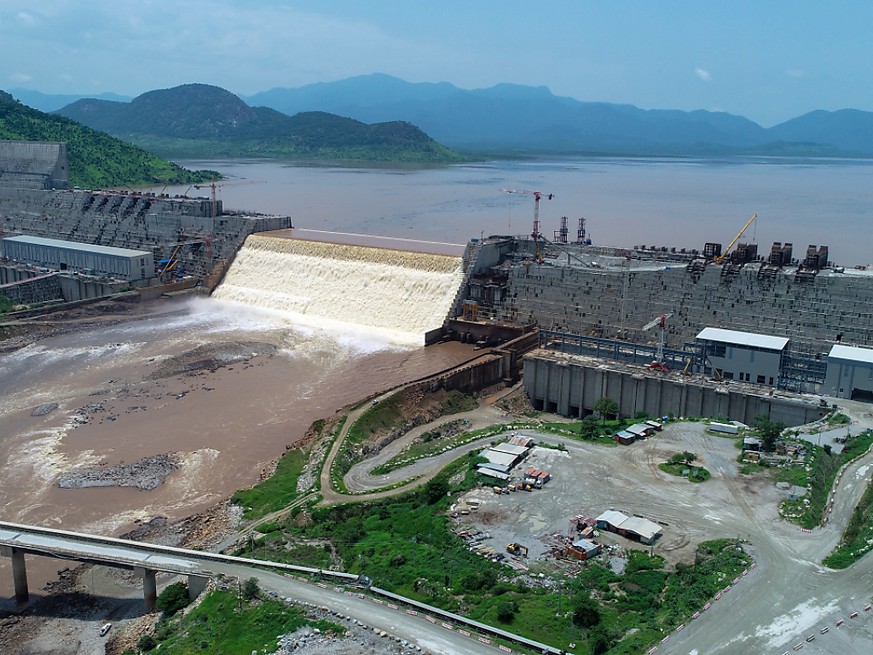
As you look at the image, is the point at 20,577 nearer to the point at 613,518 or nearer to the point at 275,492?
the point at 275,492

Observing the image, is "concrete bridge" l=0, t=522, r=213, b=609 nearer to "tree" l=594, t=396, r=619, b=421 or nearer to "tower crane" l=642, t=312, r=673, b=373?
"tree" l=594, t=396, r=619, b=421

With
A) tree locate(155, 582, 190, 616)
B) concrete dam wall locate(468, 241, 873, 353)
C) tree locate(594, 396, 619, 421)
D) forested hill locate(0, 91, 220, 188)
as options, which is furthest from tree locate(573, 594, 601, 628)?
forested hill locate(0, 91, 220, 188)

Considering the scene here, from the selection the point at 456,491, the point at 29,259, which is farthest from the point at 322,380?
the point at 29,259

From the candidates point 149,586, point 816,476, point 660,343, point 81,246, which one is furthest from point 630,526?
point 81,246

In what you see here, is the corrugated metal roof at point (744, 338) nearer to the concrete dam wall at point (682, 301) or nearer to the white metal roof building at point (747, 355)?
the white metal roof building at point (747, 355)

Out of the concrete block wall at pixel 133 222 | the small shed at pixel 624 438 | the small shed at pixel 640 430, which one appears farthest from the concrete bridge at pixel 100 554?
the concrete block wall at pixel 133 222

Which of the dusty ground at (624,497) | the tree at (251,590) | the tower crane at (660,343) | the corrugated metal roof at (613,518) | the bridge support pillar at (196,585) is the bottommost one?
the bridge support pillar at (196,585)

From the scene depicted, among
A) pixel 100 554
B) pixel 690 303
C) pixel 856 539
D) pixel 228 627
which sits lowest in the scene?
pixel 100 554
